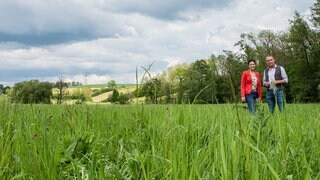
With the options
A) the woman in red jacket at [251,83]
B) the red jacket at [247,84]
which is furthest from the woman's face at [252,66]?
the red jacket at [247,84]

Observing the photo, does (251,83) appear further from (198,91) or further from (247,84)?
(198,91)

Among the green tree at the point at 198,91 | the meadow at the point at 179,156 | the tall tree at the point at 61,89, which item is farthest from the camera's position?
the tall tree at the point at 61,89

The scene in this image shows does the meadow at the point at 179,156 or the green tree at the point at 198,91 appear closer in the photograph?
the meadow at the point at 179,156

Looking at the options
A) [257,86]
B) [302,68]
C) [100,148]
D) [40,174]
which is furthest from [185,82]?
[302,68]

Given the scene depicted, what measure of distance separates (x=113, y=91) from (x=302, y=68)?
72.8 metres

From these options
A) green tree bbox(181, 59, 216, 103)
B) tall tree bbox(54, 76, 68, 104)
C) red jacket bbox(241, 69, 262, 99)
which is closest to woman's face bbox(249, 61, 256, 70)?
red jacket bbox(241, 69, 262, 99)

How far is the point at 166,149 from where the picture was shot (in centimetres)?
206

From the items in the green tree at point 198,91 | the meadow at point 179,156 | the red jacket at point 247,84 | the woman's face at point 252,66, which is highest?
the woman's face at point 252,66

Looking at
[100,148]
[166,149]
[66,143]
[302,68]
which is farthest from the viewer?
[302,68]

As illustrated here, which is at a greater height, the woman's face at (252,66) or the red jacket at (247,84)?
the woman's face at (252,66)

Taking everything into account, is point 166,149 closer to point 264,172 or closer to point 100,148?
point 264,172

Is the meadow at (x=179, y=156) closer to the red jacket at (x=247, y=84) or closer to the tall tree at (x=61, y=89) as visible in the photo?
the tall tree at (x=61, y=89)

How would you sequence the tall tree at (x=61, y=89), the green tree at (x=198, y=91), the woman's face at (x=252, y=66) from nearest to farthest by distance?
the green tree at (x=198, y=91)
the tall tree at (x=61, y=89)
the woman's face at (x=252, y=66)

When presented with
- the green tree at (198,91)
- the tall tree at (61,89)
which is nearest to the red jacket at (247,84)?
the green tree at (198,91)
